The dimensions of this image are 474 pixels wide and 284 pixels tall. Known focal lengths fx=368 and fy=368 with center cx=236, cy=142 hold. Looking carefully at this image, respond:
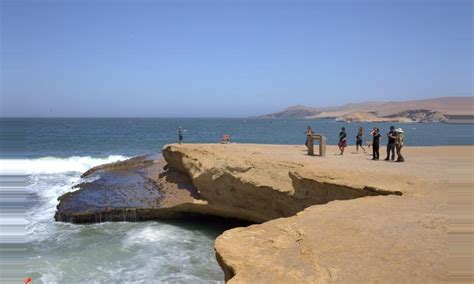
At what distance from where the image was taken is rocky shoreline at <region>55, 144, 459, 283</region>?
529cm

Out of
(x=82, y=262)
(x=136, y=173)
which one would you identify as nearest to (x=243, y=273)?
(x=82, y=262)

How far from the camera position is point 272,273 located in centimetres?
518

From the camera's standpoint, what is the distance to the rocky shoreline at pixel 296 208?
529 centimetres

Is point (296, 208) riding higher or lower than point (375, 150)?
lower

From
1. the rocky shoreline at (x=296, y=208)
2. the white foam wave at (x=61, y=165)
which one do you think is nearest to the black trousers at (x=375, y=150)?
the rocky shoreline at (x=296, y=208)

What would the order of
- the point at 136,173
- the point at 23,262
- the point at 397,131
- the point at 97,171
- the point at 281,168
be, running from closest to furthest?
the point at 23,262
the point at 281,168
the point at 397,131
the point at 136,173
the point at 97,171

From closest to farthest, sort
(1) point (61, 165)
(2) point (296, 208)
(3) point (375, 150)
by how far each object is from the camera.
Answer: (2) point (296, 208)
(3) point (375, 150)
(1) point (61, 165)

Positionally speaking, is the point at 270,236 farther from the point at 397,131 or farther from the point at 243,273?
the point at 397,131

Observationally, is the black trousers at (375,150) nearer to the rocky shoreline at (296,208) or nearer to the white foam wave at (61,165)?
the rocky shoreline at (296,208)

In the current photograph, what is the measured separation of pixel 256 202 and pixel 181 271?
15.1 feet

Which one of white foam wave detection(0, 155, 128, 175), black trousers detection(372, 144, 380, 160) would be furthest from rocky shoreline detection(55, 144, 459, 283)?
white foam wave detection(0, 155, 128, 175)

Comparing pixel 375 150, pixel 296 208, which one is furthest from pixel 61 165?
pixel 375 150

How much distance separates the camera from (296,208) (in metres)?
13.6

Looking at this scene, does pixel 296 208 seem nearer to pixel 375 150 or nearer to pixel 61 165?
pixel 375 150
